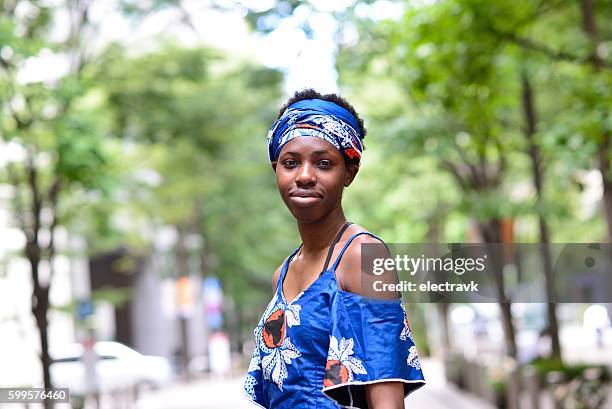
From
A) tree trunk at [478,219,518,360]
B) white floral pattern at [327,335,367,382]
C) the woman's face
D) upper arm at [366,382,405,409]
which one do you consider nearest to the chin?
the woman's face

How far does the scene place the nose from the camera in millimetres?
2746

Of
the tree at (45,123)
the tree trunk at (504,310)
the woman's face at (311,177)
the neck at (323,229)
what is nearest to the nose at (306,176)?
the woman's face at (311,177)

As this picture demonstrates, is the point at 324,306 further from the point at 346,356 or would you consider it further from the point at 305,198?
the point at 305,198

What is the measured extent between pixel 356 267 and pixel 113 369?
27002 millimetres

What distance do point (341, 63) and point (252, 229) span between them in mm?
21262

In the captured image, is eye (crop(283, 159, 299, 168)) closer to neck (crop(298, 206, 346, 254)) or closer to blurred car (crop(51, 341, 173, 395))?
neck (crop(298, 206, 346, 254))

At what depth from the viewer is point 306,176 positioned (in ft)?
9.00

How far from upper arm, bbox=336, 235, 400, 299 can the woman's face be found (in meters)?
0.14

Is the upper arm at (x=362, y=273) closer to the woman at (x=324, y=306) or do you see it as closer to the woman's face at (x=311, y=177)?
the woman at (x=324, y=306)

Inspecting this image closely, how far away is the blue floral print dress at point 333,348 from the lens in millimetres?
2566

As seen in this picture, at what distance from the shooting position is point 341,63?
49.8 ft

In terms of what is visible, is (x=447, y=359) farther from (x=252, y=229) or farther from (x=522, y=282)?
(x=522, y=282)

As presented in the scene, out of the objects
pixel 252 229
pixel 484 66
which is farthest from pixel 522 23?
pixel 252 229

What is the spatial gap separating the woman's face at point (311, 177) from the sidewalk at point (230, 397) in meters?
Answer: 14.1
